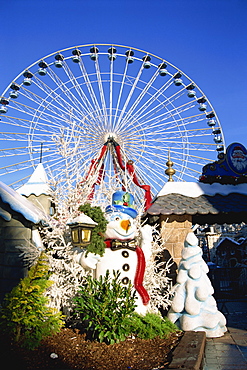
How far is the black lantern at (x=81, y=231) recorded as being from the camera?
4250 mm

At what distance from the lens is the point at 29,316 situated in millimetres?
3811

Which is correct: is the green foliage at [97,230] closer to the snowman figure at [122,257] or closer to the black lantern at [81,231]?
the snowman figure at [122,257]

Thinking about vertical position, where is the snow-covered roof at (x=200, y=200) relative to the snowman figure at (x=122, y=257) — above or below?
above

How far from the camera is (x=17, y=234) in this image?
19.0 ft

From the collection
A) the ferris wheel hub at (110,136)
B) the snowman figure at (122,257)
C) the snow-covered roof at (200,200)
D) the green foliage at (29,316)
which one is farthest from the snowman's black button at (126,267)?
the ferris wheel hub at (110,136)

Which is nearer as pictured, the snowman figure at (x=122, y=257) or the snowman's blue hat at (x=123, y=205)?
the snowman figure at (x=122, y=257)

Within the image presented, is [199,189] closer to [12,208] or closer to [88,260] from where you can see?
[88,260]

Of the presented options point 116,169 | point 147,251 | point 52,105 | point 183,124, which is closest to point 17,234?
point 147,251

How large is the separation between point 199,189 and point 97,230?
3.03m

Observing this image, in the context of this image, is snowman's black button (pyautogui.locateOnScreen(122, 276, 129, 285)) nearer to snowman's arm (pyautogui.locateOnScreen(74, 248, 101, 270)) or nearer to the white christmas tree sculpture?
snowman's arm (pyautogui.locateOnScreen(74, 248, 101, 270))

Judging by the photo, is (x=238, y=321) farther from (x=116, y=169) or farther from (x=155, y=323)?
(x=116, y=169)

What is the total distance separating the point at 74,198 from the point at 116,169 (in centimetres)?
884

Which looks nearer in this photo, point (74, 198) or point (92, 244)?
point (92, 244)

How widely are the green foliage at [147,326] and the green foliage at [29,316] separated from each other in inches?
37.0
